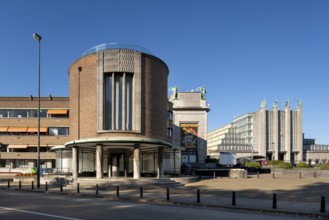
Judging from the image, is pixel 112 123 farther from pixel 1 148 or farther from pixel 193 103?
pixel 193 103

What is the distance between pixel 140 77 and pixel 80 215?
893 inches

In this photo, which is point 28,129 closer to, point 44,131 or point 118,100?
point 44,131

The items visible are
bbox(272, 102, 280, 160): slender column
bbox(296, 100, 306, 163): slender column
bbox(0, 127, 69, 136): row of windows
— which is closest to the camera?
bbox(0, 127, 69, 136): row of windows

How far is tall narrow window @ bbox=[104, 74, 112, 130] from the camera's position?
35750mm

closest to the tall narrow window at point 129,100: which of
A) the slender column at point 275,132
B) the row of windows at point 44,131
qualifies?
the row of windows at point 44,131

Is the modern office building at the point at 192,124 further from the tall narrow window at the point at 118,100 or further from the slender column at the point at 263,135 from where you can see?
the tall narrow window at the point at 118,100

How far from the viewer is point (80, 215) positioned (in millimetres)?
14609

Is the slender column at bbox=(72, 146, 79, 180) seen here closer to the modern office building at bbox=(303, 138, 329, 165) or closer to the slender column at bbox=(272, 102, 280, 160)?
the slender column at bbox=(272, 102, 280, 160)

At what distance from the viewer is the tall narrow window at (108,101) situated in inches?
1407

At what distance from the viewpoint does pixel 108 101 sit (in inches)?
1419

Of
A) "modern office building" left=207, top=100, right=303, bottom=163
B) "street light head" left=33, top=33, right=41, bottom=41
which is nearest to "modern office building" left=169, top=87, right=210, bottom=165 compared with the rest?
"modern office building" left=207, top=100, right=303, bottom=163

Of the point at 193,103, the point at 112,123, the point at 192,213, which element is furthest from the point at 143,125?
the point at 193,103

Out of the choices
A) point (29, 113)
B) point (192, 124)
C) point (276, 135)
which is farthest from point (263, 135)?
point (29, 113)

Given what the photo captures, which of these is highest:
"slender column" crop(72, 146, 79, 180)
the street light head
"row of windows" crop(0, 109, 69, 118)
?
the street light head
